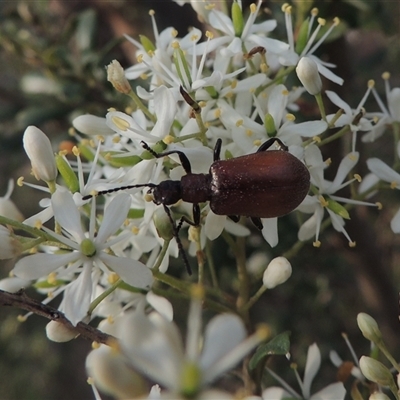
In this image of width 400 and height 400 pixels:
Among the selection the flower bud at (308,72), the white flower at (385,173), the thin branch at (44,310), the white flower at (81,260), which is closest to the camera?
the thin branch at (44,310)

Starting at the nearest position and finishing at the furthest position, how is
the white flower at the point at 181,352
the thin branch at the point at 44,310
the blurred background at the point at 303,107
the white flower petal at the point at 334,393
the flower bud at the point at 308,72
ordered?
the white flower at the point at 181,352 → the thin branch at the point at 44,310 → the white flower petal at the point at 334,393 → the flower bud at the point at 308,72 → the blurred background at the point at 303,107

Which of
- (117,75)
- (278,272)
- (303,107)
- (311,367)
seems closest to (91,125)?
(117,75)

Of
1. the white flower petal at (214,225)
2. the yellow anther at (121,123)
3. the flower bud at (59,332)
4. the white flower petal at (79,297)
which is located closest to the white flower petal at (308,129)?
the white flower petal at (214,225)

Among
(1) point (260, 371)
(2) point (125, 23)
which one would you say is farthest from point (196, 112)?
(2) point (125, 23)

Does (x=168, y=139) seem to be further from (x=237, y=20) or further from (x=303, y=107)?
(x=303, y=107)

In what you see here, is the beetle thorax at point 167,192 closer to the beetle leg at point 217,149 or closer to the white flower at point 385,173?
the beetle leg at point 217,149
